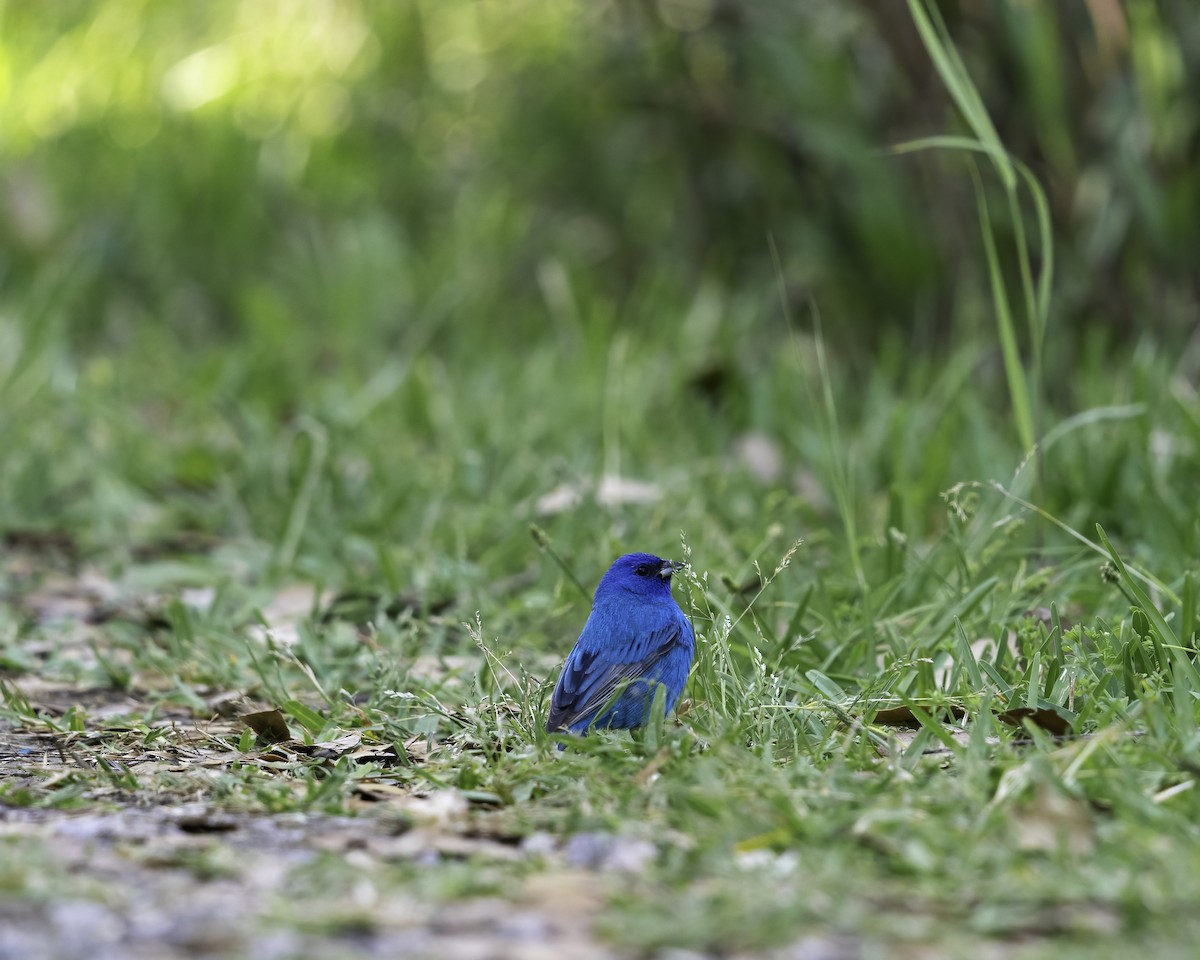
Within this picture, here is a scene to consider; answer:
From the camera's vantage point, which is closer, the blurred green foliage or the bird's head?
the bird's head

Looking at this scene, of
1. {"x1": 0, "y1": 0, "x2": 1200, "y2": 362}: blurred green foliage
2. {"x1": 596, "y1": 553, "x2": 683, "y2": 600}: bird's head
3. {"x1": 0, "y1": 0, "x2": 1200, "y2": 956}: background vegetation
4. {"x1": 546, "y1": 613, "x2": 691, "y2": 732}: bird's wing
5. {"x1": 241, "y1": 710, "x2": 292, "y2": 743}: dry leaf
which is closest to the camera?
{"x1": 0, "y1": 0, "x2": 1200, "y2": 956}: background vegetation

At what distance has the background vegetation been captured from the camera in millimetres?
1963

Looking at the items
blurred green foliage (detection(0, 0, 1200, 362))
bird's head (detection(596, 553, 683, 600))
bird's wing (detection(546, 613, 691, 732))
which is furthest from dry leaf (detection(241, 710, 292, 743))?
blurred green foliage (detection(0, 0, 1200, 362))

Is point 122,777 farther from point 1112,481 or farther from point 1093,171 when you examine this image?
point 1093,171

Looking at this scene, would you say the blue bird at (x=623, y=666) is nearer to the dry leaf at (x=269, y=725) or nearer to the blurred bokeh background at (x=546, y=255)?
the dry leaf at (x=269, y=725)

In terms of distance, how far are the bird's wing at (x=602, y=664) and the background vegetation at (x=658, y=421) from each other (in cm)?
7

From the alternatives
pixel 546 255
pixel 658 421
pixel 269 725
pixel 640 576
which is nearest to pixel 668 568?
pixel 640 576

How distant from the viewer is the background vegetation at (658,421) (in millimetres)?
1963

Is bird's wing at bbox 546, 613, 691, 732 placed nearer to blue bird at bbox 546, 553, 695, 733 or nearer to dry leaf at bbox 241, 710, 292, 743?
blue bird at bbox 546, 553, 695, 733

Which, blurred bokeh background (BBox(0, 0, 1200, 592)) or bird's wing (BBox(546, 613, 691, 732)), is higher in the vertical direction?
blurred bokeh background (BBox(0, 0, 1200, 592))

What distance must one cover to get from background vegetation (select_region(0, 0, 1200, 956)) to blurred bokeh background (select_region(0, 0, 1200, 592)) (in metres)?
0.02

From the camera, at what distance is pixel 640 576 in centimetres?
274

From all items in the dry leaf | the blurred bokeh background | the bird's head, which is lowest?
the dry leaf

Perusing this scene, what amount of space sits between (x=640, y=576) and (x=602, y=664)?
334 millimetres
